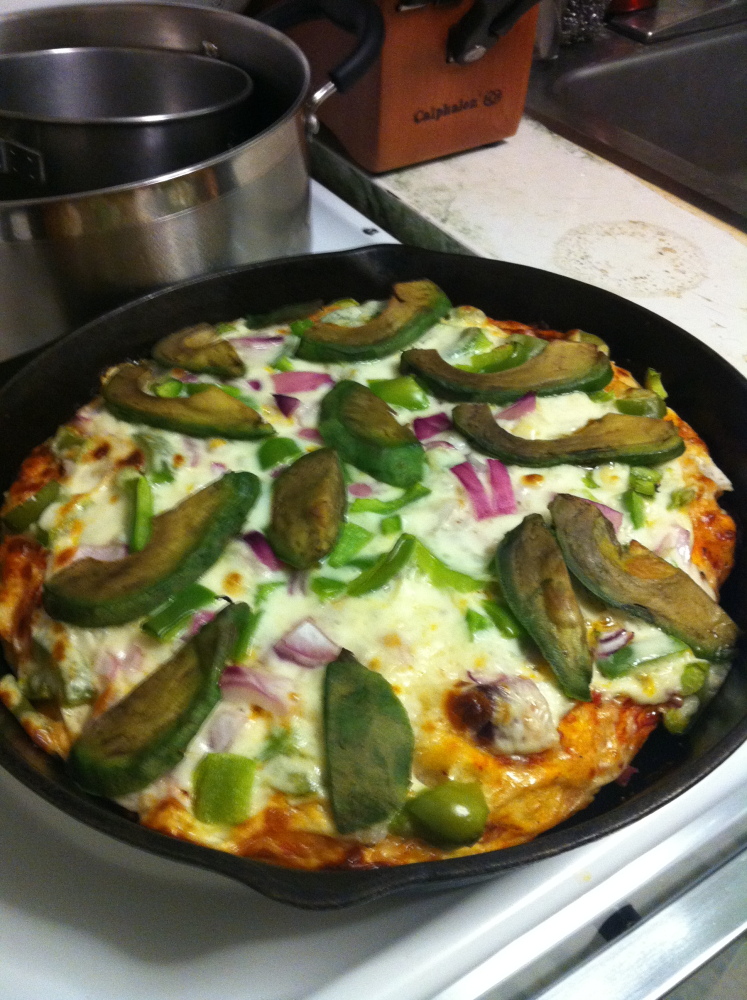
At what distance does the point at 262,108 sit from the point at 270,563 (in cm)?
105

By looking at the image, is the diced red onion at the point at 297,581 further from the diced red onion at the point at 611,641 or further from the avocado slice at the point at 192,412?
the diced red onion at the point at 611,641

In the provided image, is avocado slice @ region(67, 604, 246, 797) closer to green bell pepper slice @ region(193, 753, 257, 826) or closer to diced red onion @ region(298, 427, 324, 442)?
green bell pepper slice @ region(193, 753, 257, 826)

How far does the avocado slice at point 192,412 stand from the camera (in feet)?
3.70

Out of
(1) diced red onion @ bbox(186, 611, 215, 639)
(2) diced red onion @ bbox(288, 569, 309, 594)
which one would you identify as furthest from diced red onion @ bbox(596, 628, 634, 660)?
(1) diced red onion @ bbox(186, 611, 215, 639)

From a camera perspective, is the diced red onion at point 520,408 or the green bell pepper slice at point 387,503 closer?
the green bell pepper slice at point 387,503

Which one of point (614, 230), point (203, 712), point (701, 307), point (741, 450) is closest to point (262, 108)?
point (614, 230)

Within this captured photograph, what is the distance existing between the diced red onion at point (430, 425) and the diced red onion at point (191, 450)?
314 mm

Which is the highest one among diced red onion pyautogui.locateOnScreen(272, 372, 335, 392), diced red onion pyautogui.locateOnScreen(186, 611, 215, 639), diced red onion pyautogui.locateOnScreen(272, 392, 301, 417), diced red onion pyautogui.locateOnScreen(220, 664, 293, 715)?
diced red onion pyautogui.locateOnScreen(272, 372, 335, 392)

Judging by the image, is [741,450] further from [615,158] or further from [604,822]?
[615,158]

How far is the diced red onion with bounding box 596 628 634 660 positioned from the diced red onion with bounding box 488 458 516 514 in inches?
7.8

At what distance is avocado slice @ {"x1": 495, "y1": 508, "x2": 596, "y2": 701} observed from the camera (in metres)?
0.90

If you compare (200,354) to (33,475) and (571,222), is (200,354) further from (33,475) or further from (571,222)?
(571,222)

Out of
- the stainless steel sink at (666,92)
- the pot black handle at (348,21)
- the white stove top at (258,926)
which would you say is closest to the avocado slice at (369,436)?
the white stove top at (258,926)

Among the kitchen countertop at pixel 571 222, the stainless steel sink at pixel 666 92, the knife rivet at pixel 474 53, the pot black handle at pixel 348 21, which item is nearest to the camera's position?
the pot black handle at pixel 348 21
